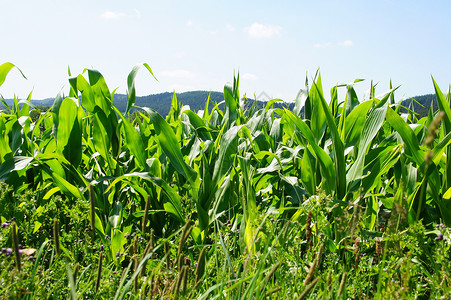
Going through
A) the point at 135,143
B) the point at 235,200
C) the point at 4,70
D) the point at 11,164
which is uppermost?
the point at 4,70

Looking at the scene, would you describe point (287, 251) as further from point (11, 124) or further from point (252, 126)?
point (11, 124)

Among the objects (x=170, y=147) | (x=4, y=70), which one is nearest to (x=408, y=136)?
(x=170, y=147)

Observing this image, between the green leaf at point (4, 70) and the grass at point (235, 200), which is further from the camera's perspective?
the green leaf at point (4, 70)

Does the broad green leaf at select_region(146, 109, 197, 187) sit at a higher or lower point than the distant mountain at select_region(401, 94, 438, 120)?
lower

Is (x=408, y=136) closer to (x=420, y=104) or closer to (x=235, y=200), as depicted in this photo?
(x=235, y=200)

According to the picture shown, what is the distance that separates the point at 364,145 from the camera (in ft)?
5.50

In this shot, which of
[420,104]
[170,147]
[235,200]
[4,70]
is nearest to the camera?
[170,147]

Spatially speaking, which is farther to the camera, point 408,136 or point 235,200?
point 235,200

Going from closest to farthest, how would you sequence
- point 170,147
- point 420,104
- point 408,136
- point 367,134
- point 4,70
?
1. point 408,136
2. point 367,134
3. point 170,147
4. point 4,70
5. point 420,104

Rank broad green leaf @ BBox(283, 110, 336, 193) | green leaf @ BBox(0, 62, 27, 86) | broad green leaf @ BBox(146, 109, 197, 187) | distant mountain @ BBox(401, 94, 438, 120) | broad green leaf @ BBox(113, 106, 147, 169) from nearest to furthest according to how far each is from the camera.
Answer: broad green leaf @ BBox(283, 110, 336, 193) → broad green leaf @ BBox(146, 109, 197, 187) → broad green leaf @ BBox(113, 106, 147, 169) → green leaf @ BBox(0, 62, 27, 86) → distant mountain @ BBox(401, 94, 438, 120)

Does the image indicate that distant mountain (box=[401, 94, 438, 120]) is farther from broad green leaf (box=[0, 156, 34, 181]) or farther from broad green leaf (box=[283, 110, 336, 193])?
broad green leaf (box=[0, 156, 34, 181])

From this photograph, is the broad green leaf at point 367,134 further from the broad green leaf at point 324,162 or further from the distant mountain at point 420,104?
the distant mountain at point 420,104

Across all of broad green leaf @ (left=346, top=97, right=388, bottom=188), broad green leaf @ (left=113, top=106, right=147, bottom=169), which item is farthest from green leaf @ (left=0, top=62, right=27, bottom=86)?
broad green leaf @ (left=346, top=97, right=388, bottom=188)

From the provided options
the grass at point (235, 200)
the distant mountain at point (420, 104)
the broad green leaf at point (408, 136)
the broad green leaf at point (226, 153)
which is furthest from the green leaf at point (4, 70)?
the distant mountain at point (420, 104)
